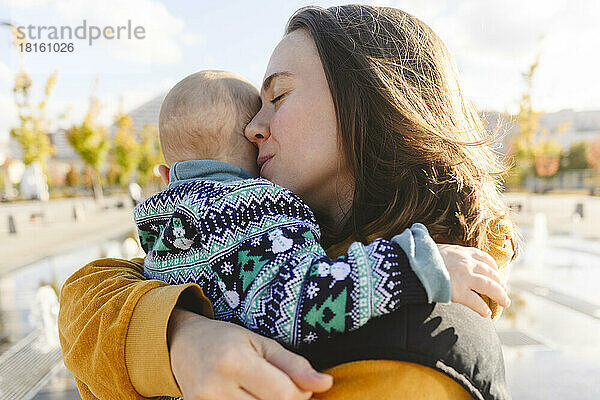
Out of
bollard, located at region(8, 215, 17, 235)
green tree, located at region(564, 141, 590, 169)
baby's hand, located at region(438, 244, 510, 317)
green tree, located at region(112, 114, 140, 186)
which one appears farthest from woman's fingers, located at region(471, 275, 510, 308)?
green tree, located at region(564, 141, 590, 169)

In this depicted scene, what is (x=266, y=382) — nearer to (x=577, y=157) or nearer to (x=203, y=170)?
(x=203, y=170)

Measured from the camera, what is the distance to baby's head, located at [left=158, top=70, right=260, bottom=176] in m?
1.59

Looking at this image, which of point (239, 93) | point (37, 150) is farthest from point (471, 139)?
point (37, 150)

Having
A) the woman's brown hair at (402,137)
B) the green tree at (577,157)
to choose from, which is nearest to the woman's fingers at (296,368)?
the woman's brown hair at (402,137)

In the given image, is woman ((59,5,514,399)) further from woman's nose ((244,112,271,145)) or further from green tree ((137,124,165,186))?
green tree ((137,124,165,186))

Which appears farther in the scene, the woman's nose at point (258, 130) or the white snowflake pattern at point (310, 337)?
the woman's nose at point (258, 130)

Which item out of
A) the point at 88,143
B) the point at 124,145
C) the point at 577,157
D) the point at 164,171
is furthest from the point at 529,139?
the point at 164,171

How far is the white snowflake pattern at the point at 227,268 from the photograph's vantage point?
106cm

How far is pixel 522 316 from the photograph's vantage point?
18.9 ft

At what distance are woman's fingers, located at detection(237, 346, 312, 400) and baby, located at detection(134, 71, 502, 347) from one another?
103 millimetres

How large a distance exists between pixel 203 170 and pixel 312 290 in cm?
65

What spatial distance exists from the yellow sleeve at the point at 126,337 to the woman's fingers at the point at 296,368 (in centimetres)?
21

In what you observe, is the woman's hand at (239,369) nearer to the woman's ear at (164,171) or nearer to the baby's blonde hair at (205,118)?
the baby's blonde hair at (205,118)

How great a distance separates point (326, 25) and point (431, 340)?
0.92 metres
